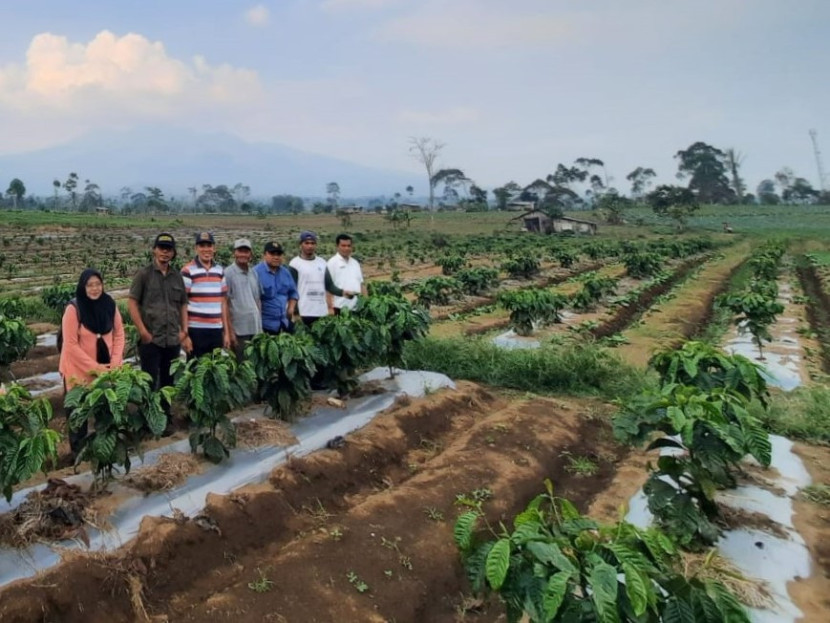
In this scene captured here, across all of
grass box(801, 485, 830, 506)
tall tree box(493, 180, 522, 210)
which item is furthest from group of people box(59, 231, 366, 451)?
tall tree box(493, 180, 522, 210)

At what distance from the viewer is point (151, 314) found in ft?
15.9

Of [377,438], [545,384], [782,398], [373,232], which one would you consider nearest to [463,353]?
[545,384]

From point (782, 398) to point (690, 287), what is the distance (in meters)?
11.8

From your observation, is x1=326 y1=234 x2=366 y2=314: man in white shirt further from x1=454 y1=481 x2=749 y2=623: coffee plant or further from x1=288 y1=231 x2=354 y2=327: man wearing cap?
x1=454 y1=481 x2=749 y2=623: coffee plant

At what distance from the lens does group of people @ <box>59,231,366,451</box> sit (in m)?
4.34

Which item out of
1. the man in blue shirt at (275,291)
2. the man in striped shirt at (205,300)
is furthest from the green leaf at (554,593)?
the man in blue shirt at (275,291)

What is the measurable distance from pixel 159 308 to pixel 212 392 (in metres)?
1.06

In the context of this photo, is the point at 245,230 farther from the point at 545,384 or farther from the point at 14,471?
the point at 14,471

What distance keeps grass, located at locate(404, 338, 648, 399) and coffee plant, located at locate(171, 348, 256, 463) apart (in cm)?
289

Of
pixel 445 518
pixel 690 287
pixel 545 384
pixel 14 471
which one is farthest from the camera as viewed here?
pixel 690 287

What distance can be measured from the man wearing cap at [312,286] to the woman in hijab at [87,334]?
2.03 m

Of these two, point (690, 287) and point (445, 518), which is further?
point (690, 287)

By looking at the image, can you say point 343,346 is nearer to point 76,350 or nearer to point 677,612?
point 76,350

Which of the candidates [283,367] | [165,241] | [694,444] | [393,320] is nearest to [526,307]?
[393,320]
